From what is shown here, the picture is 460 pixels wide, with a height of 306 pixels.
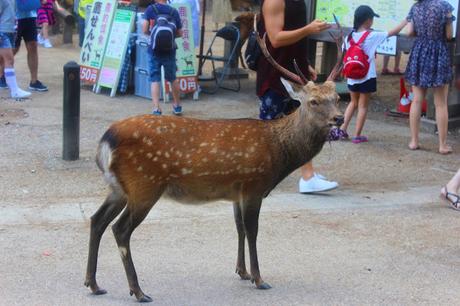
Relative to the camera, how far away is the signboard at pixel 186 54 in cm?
1080

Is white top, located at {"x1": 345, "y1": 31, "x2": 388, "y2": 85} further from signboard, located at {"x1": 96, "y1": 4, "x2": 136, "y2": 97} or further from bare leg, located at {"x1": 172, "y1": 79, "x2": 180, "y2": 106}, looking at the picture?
signboard, located at {"x1": 96, "y1": 4, "x2": 136, "y2": 97}

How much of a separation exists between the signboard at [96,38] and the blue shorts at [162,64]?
1.58m

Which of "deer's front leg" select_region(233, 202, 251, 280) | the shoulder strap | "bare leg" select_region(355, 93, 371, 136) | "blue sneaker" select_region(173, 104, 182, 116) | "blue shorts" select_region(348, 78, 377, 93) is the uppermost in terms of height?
the shoulder strap

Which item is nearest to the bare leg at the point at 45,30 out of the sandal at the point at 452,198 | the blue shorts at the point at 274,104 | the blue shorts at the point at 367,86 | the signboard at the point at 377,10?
the signboard at the point at 377,10

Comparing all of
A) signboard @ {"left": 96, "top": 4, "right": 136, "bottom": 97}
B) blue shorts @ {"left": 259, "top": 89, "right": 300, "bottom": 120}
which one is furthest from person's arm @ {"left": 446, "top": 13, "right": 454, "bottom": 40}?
signboard @ {"left": 96, "top": 4, "right": 136, "bottom": 97}

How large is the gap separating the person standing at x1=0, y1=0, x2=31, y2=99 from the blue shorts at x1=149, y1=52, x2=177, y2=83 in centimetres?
193

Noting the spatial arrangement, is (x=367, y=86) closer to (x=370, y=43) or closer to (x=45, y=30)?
(x=370, y=43)

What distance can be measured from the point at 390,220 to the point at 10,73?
5.99 metres

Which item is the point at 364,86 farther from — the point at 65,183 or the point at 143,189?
the point at 143,189

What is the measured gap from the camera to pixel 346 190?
7.23m

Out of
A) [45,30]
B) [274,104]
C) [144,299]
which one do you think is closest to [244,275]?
[144,299]

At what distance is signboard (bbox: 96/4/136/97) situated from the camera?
1094 centimetres

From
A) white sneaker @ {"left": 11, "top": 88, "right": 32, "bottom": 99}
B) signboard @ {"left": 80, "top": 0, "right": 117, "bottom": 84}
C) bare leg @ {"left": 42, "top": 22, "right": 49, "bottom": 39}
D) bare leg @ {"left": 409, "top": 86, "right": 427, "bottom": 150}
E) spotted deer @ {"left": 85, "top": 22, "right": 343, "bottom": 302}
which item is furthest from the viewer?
bare leg @ {"left": 42, "top": 22, "right": 49, "bottom": 39}

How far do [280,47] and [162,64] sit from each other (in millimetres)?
3983
